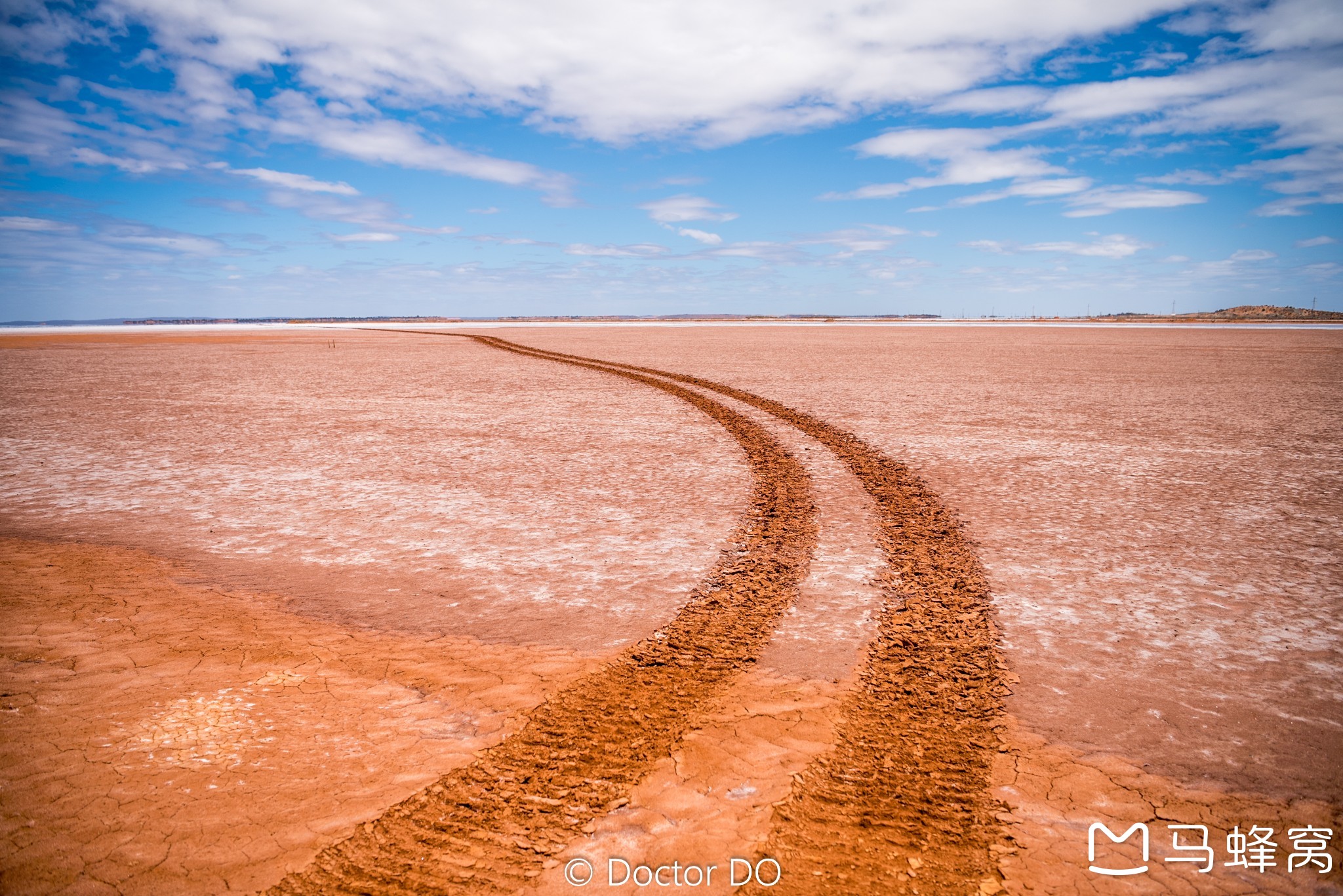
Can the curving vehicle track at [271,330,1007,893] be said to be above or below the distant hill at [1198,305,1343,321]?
below

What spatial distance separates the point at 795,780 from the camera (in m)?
2.85

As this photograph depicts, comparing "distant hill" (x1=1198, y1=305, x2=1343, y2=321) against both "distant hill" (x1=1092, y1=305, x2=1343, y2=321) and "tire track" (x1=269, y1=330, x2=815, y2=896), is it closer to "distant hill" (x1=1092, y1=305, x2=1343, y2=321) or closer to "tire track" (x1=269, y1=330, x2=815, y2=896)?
"distant hill" (x1=1092, y1=305, x2=1343, y2=321)

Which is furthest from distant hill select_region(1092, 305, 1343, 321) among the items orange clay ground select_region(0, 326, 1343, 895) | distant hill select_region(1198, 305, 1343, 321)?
orange clay ground select_region(0, 326, 1343, 895)

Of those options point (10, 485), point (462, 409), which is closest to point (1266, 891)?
point (10, 485)

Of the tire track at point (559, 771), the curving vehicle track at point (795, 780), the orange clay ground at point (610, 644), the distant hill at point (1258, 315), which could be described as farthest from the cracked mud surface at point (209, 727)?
the distant hill at point (1258, 315)

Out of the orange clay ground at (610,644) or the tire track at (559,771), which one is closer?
the tire track at (559,771)

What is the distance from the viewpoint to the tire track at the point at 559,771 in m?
2.40

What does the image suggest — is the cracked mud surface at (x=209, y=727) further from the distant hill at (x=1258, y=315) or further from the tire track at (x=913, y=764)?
the distant hill at (x=1258, y=315)

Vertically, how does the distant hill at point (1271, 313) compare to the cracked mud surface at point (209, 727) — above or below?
above

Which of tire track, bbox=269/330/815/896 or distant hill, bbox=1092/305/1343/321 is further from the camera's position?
distant hill, bbox=1092/305/1343/321

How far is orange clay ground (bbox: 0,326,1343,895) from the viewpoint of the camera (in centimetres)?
255

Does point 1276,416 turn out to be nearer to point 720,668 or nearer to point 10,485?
point 720,668

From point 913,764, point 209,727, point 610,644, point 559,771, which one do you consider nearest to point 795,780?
point 913,764

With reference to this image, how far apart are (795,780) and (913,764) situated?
556 mm
